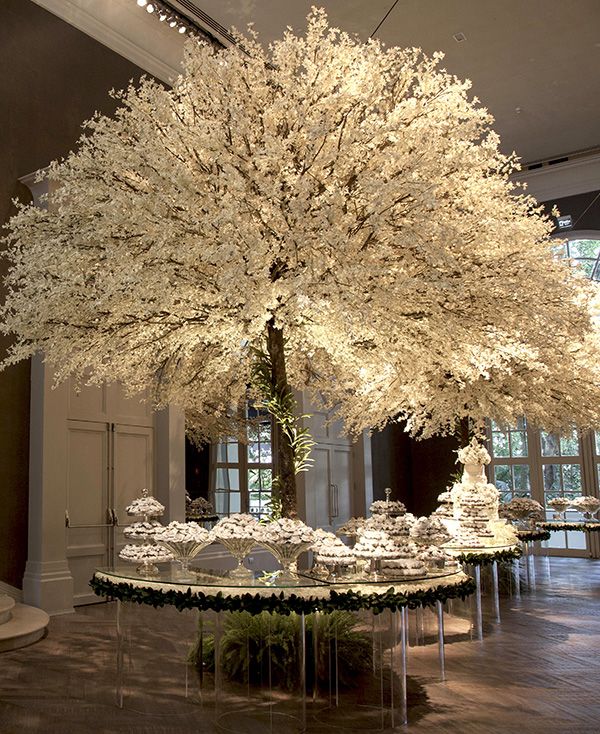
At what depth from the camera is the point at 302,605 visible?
173 inches

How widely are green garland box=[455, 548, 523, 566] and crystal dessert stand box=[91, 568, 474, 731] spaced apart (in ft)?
7.14

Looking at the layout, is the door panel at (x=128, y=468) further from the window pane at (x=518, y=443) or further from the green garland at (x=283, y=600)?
the window pane at (x=518, y=443)

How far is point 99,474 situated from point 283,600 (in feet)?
18.6

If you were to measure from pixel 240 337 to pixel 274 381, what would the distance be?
55 centimetres

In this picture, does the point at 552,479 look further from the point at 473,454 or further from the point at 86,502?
the point at 86,502

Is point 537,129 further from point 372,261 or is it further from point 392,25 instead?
point 372,261

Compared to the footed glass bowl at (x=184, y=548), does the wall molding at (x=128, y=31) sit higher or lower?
higher

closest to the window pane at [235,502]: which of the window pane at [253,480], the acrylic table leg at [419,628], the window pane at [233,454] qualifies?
the window pane at [253,480]

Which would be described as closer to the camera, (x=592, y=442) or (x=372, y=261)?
(x=372, y=261)

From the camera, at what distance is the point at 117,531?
31.3 ft

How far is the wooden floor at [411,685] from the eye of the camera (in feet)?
14.4

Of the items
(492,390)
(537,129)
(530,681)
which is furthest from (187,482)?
(537,129)

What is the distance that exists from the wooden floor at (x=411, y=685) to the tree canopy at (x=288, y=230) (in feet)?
7.31

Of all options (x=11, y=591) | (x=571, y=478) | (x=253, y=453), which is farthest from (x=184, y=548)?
(x=571, y=478)
